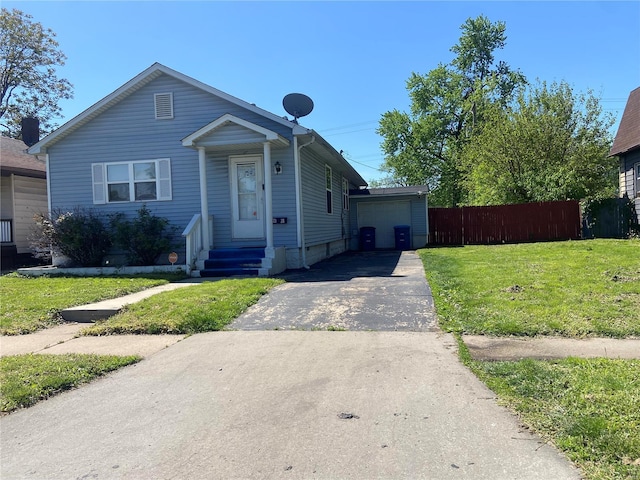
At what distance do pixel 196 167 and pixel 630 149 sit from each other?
16.7 metres

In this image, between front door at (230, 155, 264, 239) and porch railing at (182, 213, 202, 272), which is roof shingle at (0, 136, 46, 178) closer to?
porch railing at (182, 213, 202, 272)

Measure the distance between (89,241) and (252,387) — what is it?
9.94 m

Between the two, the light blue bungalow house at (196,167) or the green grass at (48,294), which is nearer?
the green grass at (48,294)

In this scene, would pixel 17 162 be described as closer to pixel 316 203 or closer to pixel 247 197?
pixel 247 197

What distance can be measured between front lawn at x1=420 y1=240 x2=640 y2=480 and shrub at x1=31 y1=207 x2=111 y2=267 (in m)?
8.82

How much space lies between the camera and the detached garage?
20.6 m

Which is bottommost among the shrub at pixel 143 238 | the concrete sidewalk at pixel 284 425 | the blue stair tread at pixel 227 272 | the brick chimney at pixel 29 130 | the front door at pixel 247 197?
the concrete sidewalk at pixel 284 425

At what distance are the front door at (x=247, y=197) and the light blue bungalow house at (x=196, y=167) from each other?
1.1 inches

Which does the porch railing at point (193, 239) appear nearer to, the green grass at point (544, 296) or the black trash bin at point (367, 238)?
the green grass at point (544, 296)

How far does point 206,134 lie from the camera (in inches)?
456

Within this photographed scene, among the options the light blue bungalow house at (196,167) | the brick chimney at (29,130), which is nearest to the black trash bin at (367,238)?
the light blue bungalow house at (196,167)

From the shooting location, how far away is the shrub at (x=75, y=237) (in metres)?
11.9

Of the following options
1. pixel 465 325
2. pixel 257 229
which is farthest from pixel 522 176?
pixel 465 325

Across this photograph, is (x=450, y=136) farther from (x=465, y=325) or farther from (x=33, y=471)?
(x=33, y=471)
